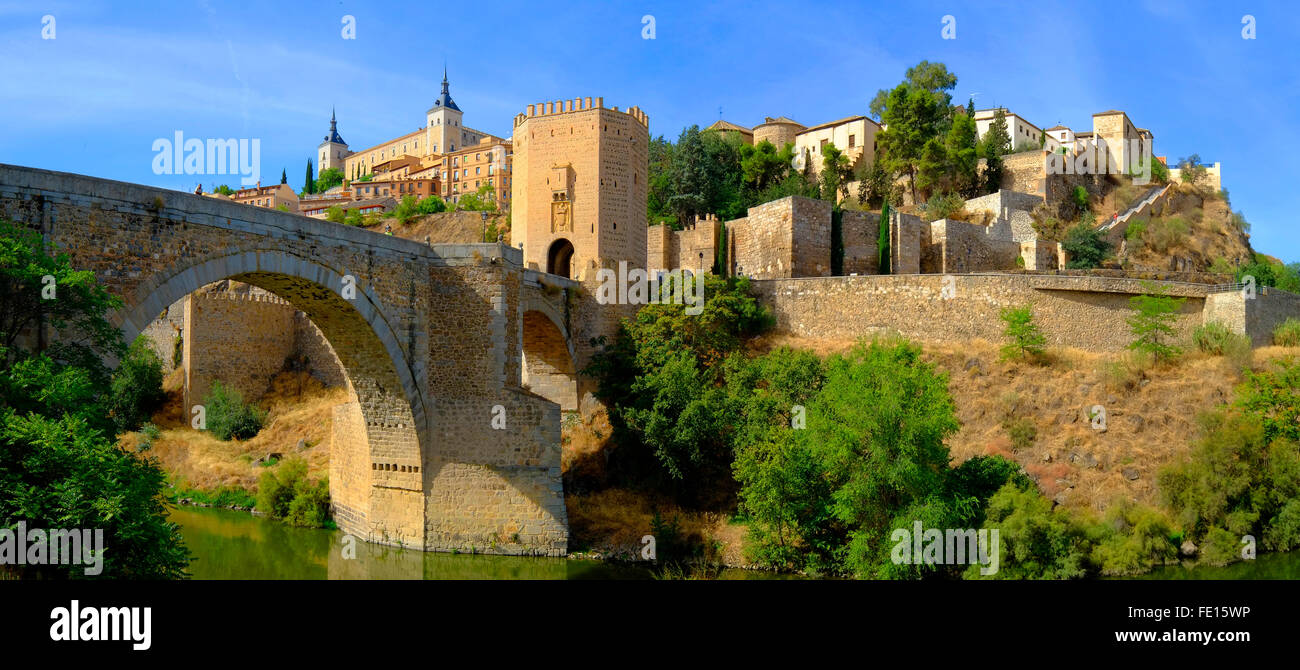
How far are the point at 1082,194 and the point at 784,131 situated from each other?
16.6 m

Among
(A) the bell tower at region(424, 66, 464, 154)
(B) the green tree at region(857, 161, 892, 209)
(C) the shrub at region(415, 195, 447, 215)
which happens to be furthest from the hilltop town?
(A) the bell tower at region(424, 66, 464, 154)

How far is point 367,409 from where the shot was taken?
19609 millimetres

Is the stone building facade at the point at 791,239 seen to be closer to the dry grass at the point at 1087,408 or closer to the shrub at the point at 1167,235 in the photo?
the dry grass at the point at 1087,408

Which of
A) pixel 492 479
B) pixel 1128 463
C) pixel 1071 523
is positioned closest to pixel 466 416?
pixel 492 479

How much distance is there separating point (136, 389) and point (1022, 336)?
27.0 metres

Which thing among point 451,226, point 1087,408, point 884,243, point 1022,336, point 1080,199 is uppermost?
A: point 451,226

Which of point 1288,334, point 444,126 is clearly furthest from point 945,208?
point 444,126

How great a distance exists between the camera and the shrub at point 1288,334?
24781 millimetres

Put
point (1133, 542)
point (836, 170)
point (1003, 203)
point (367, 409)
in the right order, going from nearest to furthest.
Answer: point (1133, 542) < point (367, 409) < point (1003, 203) < point (836, 170)

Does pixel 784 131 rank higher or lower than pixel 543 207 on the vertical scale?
higher

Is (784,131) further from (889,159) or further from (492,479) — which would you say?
(492,479)

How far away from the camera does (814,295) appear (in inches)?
1093

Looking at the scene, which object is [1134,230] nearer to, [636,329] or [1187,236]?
[1187,236]

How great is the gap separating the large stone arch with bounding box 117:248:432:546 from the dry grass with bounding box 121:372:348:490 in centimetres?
338
